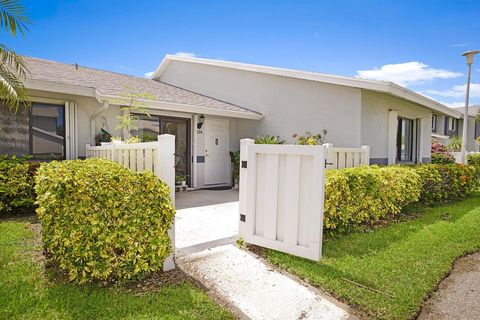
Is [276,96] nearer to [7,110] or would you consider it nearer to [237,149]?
[237,149]

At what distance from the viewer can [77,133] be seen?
7.41 meters

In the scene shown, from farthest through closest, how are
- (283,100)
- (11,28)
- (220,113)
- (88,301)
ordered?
(283,100) → (220,113) → (11,28) → (88,301)

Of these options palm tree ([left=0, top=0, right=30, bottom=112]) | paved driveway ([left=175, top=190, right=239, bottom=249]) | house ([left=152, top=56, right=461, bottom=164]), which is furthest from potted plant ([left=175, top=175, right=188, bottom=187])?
palm tree ([left=0, top=0, right=30, bottom=112])

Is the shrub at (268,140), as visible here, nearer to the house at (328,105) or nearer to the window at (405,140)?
the house at (328,105)

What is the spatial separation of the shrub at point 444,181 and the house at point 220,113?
1.53 metres

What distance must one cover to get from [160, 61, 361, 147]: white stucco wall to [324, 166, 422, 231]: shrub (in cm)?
206

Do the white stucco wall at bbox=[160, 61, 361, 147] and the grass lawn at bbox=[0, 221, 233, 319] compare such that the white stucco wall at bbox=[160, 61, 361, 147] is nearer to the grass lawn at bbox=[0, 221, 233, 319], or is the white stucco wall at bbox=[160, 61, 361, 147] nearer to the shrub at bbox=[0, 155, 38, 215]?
the grass lawn at bbox=[0, 221, 233, 319]

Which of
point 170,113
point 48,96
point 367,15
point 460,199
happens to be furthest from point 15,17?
point 460,199

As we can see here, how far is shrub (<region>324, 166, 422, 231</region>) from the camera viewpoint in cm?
464

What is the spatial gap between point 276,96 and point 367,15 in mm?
3764

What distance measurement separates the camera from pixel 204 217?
6.11 metres

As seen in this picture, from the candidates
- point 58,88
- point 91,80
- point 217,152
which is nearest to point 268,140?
point 217,152

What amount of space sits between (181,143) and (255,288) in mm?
7245

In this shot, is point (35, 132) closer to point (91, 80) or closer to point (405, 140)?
point (91, 80)
